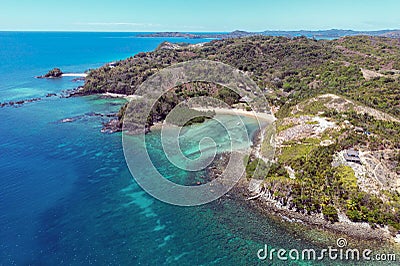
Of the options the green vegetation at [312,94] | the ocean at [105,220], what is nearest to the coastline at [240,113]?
the green vegetation at [312,94]

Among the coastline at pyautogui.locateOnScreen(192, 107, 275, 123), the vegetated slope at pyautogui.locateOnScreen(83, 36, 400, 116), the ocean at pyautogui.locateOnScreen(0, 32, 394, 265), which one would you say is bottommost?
the ocean at pyautogui.locateOnScreen(0, 32, 394, 265)

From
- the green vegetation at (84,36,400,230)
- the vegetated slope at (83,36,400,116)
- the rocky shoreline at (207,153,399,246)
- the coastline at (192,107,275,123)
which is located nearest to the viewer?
the rocky shoreline at (207,153,399,246)

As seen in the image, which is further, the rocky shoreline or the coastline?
the coastline

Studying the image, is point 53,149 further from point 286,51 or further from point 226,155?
point 286,51

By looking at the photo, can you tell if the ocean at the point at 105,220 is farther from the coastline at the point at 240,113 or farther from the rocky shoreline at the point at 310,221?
the coastline at the point at 240,113

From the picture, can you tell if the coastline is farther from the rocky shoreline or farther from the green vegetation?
the rocky shoreline

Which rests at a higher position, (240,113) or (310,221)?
(240,113)

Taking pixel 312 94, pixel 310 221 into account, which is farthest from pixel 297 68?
pixel 310 221

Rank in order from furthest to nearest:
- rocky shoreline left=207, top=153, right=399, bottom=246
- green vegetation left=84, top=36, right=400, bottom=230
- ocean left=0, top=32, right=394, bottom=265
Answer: green vegetation left=84, top=36, right=400, bottom=230 → rocky shoreline left=207, top=153, right=399, bottom=246 → ocean left=0, top=32, right=394, bottom=265

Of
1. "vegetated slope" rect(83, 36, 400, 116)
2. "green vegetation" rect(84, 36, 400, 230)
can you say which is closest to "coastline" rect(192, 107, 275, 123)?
"green vegetation" rect(84, 36, 400, 230)

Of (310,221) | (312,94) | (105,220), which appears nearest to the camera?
(310,221)

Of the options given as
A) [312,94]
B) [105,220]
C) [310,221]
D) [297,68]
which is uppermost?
[297,68]

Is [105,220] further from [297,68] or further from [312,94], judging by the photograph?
[297,68]
